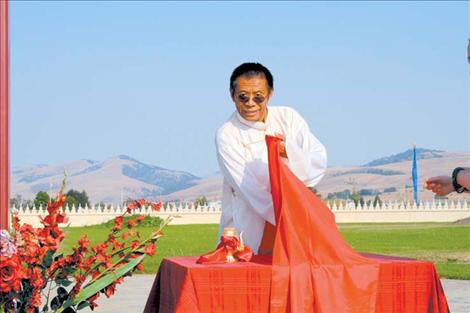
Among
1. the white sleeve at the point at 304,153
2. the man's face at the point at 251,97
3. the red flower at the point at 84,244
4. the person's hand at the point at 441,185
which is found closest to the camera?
the person's hand at the point at 441,185

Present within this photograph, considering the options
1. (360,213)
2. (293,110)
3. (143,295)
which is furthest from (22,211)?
(293,110)

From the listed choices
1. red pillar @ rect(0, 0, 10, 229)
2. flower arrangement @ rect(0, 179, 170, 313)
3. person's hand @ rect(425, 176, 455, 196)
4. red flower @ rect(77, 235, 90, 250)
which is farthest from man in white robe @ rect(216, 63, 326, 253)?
person's hand @ rect(425, 176, 455, 196)

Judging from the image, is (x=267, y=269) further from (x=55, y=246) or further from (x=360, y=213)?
(x=360, y=213)

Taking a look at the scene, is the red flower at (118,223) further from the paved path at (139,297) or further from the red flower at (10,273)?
the paved path at (139,297)

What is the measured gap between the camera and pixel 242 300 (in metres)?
4.48

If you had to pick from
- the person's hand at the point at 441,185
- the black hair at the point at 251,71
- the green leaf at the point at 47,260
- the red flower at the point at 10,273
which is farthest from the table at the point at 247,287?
the person's hand at the point at 441,185

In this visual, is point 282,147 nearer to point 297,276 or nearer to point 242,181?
point 242,181

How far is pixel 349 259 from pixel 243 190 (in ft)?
2.20

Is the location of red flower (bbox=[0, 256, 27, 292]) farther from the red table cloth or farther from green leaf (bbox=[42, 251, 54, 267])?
the red table cloth

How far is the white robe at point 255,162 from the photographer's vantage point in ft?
15.8

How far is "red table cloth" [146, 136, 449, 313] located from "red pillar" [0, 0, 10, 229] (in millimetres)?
1594

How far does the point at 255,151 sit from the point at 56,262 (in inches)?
47.2

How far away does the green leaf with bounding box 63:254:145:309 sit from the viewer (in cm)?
469

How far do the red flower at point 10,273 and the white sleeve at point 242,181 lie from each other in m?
1.23
